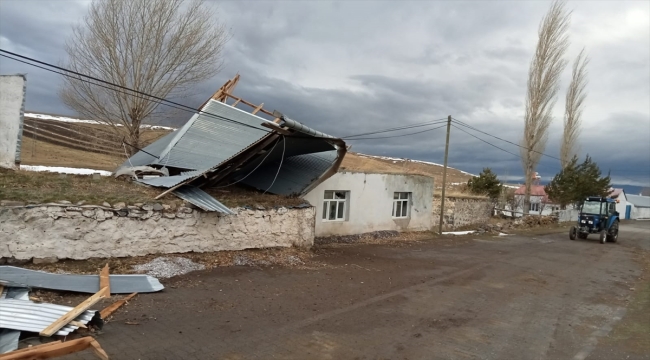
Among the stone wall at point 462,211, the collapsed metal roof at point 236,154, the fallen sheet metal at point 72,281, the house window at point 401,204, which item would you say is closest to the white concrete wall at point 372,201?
the house window at point 401,204

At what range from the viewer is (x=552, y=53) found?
119ft

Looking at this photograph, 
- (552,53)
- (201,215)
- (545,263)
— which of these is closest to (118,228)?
(201,215)

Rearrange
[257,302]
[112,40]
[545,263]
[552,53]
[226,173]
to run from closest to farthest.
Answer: [257,302]
[226,173]
[545,263]
[112,40]
[552,53]

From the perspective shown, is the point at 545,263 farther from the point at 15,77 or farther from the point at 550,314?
the point at 15,77

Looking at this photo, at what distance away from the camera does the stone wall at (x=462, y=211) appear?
1053 inches

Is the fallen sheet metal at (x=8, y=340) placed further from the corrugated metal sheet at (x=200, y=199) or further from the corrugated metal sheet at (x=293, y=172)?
the corrugated metal sheet at (x=293, y=172)

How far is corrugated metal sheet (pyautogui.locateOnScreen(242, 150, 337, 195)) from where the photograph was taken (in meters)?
15.2

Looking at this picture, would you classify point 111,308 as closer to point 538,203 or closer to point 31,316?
point 31,316

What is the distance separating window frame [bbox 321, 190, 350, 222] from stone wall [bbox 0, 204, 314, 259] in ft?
16.1

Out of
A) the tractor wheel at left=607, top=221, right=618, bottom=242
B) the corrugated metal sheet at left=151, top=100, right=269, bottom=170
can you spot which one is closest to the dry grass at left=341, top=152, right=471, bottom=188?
the corrugated metal sheet at left=151, top=100, right=269, bottom=170

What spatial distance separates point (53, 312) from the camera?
6105 mm

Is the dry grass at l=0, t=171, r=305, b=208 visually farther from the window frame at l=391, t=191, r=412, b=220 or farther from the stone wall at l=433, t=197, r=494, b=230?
the stone wall at l=433, t=197, r=494, b=230

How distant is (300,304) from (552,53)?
1429 inches

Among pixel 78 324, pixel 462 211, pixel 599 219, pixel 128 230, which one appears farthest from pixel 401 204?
pixel 78 324
